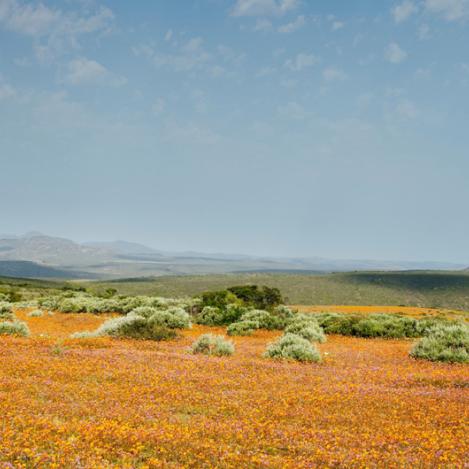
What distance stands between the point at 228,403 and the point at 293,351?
7.08m

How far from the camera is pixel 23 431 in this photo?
23.0ft

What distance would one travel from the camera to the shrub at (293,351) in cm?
1576

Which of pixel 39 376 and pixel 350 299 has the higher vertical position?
pixel 39 376

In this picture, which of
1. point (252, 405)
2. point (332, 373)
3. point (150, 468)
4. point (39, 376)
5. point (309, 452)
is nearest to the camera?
point (150, 468)

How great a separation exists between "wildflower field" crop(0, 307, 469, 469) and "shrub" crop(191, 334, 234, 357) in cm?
81

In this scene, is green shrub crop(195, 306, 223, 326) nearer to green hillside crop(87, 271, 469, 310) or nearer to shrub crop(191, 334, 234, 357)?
shrub crop(191, 334, 234, 357)

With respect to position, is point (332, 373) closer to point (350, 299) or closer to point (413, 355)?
point (413, 355)

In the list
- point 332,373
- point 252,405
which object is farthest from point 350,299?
point 252,405

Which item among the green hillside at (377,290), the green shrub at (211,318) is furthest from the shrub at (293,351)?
the green hillside at (377,290)

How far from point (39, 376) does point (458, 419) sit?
1010 cm

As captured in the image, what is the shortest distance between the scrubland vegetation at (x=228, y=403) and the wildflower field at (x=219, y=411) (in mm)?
28

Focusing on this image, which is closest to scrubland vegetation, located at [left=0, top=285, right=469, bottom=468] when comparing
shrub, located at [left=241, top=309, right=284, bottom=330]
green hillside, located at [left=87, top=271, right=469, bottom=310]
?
shrub, located at [left=241, top=309, right=284, bottom=330]

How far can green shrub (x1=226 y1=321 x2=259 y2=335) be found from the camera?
25.1m

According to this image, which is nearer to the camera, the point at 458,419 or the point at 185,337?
the point at 458,419
